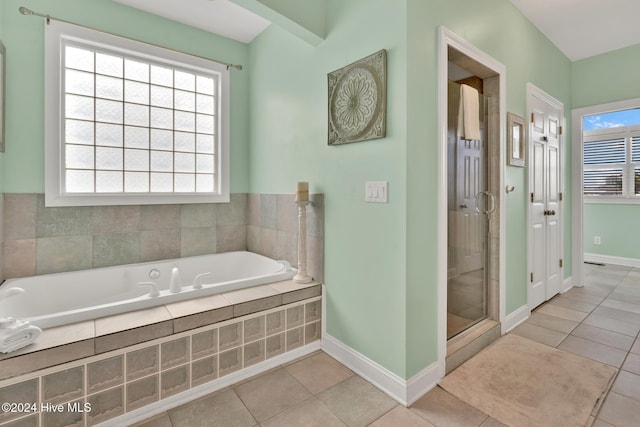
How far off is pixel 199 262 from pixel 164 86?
1658 mm

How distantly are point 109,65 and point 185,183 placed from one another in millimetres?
1126

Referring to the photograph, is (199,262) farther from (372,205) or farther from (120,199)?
(372,205)

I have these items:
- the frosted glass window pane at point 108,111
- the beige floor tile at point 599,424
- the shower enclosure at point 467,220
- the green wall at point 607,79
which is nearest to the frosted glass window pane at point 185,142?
the frosted glass window pane at point 108,111

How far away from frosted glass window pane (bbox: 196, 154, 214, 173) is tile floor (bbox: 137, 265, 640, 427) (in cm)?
204

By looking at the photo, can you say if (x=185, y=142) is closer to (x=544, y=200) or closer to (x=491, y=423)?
(x=491, y=423)

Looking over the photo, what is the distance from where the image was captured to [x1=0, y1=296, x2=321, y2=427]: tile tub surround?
1.30m

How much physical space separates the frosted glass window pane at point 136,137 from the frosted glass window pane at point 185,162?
286mm

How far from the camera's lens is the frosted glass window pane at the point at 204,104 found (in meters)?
3.00

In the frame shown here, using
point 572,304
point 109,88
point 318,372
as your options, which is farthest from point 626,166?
point 109,88

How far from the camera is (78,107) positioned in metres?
2.41

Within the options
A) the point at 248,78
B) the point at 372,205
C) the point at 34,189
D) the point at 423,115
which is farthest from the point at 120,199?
the point at 423,115

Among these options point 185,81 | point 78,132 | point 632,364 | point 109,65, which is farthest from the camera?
point 185,81

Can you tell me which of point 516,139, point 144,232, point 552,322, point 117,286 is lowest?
point 552,322

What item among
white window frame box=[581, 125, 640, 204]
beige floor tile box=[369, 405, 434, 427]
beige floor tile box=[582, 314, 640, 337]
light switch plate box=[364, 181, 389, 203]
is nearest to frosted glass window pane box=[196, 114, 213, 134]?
light switch plate box=[364, 181, 389, 203]
